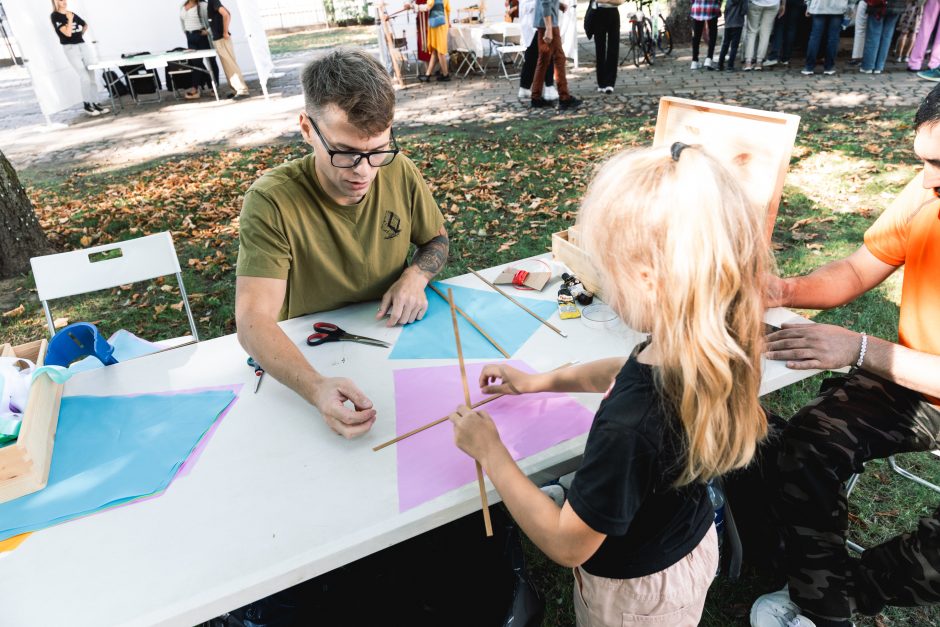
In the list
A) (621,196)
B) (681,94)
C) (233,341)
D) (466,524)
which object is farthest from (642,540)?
(681,94)

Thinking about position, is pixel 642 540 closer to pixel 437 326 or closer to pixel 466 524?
pixel 466 524

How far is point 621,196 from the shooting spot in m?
1.06

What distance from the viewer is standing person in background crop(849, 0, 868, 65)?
913 centimetres

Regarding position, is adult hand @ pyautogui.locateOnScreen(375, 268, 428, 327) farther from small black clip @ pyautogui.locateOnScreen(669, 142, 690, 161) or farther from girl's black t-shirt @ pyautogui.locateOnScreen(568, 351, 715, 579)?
small black clip @ pyautogui.locateOnScreen(669, 142, 690, 161)

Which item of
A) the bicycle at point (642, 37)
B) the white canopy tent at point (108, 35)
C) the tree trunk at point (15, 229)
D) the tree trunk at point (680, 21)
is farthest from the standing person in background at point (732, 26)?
the tree trunk at point (15, 229)

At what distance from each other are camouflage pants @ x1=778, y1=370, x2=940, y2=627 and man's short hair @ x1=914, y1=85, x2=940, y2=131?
88 cm

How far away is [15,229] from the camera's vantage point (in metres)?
4.71

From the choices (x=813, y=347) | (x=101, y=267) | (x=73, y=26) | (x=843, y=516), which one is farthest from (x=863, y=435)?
(x=73, y=26)

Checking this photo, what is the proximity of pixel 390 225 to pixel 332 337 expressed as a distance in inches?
24.5

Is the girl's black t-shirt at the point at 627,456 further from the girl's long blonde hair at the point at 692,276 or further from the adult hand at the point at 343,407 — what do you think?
the adult hand at the point at 343,407

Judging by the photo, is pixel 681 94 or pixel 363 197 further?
pixel 681 94

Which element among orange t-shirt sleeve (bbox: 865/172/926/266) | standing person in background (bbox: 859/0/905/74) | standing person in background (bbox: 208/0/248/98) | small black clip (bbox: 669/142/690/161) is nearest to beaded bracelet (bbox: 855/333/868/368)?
orange t-shirt sleeve (bbox: 865/172/926/266)

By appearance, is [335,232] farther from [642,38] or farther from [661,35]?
[661,35]

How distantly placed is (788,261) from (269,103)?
9621mm
